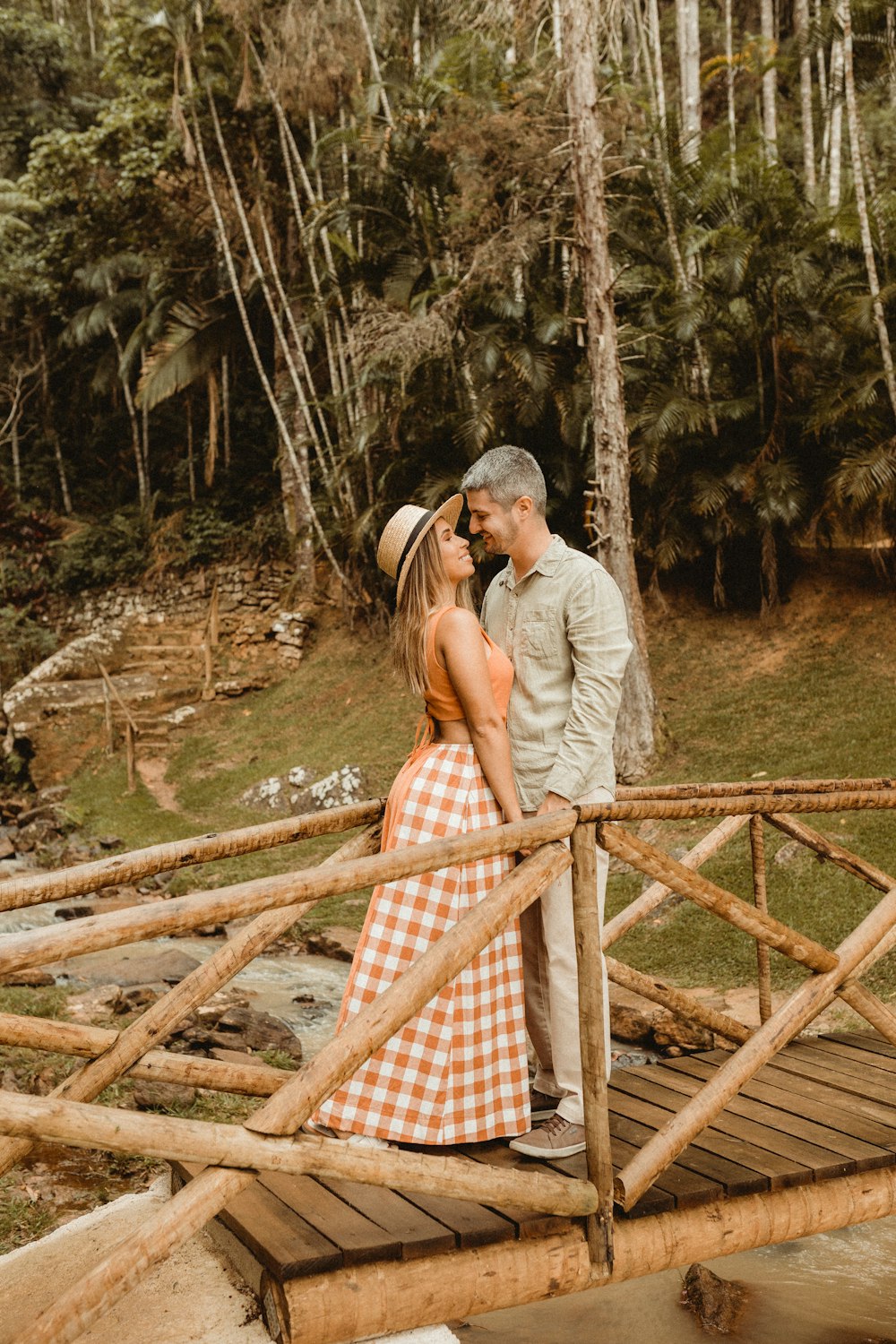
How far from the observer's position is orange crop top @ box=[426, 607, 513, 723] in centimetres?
283

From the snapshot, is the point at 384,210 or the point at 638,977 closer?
the point at 638,977

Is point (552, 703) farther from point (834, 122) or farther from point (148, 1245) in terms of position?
point (834, 122)

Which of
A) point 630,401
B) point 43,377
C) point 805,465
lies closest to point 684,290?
point 630,401

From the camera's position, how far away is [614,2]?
1062cm

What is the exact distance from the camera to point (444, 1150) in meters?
2.71

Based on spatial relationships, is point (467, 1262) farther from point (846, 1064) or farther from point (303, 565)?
point (303, 565)

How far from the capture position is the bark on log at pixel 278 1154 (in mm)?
1801

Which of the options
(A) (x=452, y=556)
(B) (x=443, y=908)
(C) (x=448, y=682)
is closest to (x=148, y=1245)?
(B) (x=443, y=908)

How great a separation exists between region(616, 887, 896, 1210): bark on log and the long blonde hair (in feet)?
4.00

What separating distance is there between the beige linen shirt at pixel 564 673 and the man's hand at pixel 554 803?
0.01 metres

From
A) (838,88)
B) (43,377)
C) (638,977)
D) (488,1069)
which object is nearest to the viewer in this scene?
(488,1069)

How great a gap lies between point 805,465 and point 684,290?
2.69 metres

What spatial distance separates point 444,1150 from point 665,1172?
1.82 feet

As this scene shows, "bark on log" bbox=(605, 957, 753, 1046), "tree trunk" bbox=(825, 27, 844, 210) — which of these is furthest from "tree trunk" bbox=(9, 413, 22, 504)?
"bark on log" bbox=(605, 957, 753, 1046)
